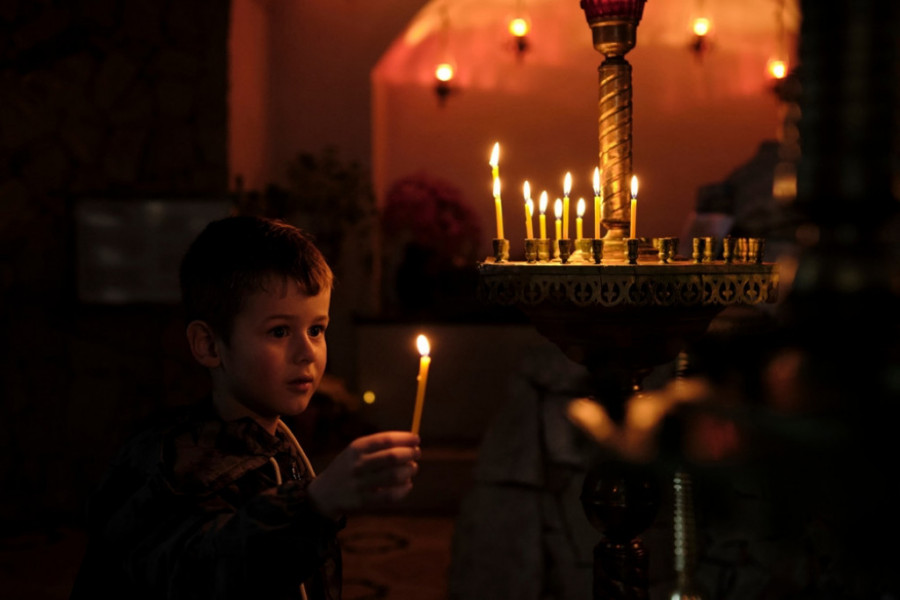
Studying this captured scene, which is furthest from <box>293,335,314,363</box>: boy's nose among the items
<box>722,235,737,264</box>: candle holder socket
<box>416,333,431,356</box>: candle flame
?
<box>722,235,737,264</box>: candle holder socket

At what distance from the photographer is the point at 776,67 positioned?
21.1ft

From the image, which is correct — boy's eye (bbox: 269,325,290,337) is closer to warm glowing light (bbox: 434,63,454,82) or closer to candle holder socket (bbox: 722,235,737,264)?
candle holder socket (bbox: 722,235,737,264)

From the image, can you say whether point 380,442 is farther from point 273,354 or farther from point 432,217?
point 432,217

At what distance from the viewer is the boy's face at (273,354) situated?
4.43ft

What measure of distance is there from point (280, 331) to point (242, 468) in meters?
0.19

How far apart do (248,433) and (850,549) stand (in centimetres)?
102

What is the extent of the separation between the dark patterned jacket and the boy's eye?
0.12 m

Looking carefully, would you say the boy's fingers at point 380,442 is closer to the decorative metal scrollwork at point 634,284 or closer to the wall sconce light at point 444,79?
the decorative metal scrollwork at point 634,284

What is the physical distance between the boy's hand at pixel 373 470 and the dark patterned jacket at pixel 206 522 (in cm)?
7

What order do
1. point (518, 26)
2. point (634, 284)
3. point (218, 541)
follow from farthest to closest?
point (518, 26), point (634, 284), point (218, 541)

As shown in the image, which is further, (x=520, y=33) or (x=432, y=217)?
(x=520, y=33)

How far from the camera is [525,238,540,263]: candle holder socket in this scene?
63.8 inches

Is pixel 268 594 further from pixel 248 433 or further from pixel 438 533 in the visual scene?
pixel 438 533

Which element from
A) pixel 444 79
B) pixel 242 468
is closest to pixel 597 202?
pixel 242 468
